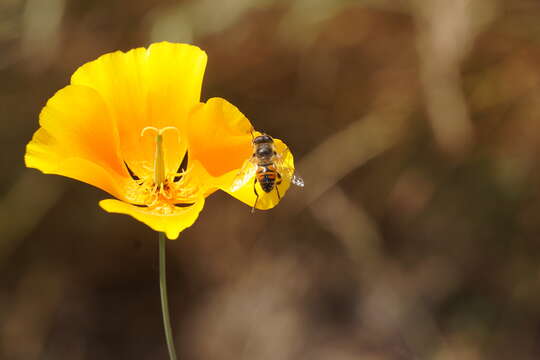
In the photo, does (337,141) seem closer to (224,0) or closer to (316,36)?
(316,36)

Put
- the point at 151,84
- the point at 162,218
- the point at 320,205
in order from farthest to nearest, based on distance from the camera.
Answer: the point at 320,205
the point at 151,84
the point at 162,218

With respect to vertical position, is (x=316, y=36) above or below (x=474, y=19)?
below

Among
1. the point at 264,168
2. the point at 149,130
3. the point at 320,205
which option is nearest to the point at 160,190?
the point at 149,130

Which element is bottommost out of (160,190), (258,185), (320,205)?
(320,205)

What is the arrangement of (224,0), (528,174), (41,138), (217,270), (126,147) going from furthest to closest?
(217,270) → (528,174) → (224,0) → (126,147) → (41,138)

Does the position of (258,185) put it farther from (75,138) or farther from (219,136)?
(75,138)

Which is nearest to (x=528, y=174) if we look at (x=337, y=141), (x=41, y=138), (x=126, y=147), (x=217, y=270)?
(x=337, y=141)

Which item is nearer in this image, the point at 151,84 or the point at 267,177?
the point at 267,177
